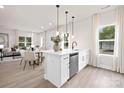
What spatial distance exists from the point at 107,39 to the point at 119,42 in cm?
72

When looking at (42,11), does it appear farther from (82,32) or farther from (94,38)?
(94,38)

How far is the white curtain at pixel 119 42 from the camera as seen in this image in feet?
11.8

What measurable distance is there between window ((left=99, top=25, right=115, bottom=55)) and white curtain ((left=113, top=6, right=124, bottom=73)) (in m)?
0.37

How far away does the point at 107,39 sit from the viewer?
437 cm

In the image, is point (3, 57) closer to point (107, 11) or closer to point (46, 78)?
point (46, 78)

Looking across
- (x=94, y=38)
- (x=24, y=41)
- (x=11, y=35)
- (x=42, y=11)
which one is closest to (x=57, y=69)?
(x=42, y=11)

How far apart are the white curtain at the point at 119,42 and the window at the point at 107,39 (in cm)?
37

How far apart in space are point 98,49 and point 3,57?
6470mm

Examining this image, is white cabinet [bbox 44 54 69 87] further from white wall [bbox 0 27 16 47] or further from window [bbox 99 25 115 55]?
white wall [bbox 0 27 16 47]

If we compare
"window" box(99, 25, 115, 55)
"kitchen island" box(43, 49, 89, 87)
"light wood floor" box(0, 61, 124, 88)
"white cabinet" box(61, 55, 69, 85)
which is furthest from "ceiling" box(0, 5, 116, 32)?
"light wood floor" box(0, 61, 124, 88)

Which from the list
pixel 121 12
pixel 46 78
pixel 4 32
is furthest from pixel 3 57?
pixel 121 12

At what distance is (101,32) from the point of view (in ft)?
15.1

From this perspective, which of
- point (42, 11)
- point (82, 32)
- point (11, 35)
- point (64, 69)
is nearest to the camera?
point (64, 69)

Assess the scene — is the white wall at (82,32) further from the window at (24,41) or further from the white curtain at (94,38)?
the window at (24,41)
